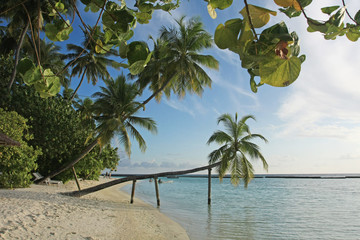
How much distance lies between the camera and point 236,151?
1304 centimetres

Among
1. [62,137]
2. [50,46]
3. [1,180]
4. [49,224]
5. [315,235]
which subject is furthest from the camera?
[50,46]

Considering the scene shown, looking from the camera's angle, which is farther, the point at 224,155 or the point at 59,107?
the point at 59,107

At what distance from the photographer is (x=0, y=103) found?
1242cm

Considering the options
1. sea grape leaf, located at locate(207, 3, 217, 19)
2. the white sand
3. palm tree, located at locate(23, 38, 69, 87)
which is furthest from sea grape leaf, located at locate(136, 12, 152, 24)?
palm tree, located at locate(23, 38, 69, 87)

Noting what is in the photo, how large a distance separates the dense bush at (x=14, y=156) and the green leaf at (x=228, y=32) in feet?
37.5

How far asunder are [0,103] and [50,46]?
297 inches

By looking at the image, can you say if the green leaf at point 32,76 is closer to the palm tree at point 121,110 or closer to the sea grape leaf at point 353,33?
the sea grape leaf at point 353,33

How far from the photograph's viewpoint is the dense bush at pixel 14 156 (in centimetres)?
1001

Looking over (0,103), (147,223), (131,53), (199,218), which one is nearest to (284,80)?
(131,53)

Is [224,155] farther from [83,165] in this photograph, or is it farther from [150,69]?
[83,165]

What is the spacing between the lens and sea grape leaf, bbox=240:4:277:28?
43 centimetres

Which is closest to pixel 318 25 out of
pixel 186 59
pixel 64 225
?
pixel 64 225

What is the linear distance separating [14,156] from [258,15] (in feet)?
42.8

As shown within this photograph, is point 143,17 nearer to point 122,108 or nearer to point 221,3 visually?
point 221,3
